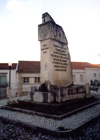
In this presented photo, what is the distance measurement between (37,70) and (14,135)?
18.6 metres

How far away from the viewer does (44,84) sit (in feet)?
26.0

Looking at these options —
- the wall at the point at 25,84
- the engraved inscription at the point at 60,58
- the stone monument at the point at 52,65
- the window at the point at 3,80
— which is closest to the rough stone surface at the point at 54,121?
the stone monument at the point at 52,65

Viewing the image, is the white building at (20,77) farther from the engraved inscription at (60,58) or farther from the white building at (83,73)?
the engraved inscription at (60,58)


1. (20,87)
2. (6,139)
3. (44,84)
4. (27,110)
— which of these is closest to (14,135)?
(6,139)

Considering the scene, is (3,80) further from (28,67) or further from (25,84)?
(28,67)

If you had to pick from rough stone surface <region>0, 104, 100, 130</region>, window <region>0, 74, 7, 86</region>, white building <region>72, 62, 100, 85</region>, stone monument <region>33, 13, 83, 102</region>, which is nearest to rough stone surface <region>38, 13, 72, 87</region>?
stone monument <region>33, 13, 83, 102</region>

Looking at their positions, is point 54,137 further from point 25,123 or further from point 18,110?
point 18,110

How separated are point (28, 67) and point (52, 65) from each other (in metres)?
15.6

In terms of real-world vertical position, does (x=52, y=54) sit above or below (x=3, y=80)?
above

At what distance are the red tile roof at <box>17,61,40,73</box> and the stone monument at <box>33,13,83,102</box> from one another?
13710mm

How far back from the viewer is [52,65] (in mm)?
7938

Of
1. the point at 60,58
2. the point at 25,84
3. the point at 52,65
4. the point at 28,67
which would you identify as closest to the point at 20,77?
the point at 25,84

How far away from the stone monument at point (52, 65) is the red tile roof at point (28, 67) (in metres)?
13.7

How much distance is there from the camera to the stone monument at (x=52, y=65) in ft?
24.3
